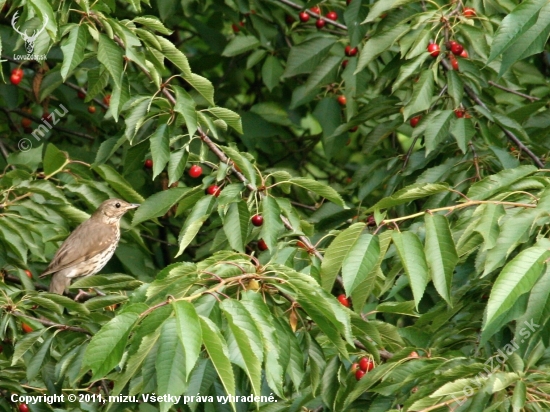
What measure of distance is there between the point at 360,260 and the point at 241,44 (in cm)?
397

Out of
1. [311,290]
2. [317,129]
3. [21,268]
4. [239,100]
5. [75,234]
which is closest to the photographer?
[311,290]

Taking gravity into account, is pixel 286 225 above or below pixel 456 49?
below

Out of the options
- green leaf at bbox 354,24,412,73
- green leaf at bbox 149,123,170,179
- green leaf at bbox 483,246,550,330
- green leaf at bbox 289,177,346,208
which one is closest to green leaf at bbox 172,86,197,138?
green leaf at bbox 149,123,170,179

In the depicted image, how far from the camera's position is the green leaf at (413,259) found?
10.8 feet

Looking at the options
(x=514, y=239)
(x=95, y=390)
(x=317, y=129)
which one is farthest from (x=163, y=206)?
(x=317, y=129)

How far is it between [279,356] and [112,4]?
249cm

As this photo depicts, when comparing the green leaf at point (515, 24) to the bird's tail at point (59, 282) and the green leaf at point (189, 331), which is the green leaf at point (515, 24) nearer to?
the green leaf at point (189, 331)

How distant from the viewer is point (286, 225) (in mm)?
4730

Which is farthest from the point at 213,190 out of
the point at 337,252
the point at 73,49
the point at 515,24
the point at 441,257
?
the point at 515,24

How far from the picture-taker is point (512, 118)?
5586mm

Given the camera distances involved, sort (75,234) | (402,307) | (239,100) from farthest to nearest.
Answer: (239,100) → (75,234) → (402,307)

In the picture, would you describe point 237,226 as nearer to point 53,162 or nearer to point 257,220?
point 257,220

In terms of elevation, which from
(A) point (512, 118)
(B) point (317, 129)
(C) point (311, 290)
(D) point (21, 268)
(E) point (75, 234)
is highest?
(C) point (311, 290)

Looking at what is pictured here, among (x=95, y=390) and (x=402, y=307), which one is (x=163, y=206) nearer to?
(x=95, y=390)
